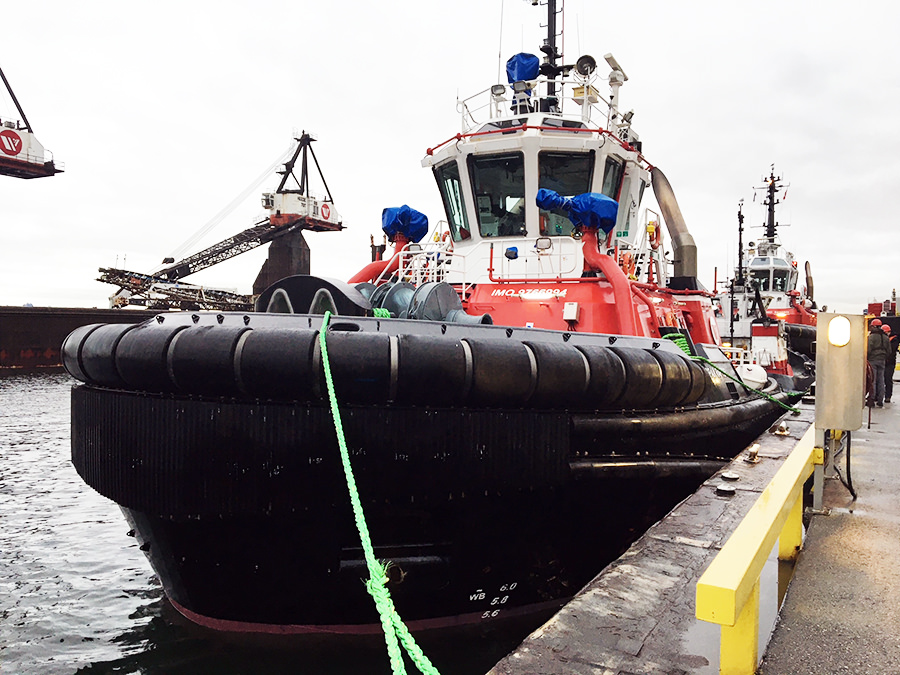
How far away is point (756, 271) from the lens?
28859mm

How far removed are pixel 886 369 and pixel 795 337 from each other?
1356 centimetres

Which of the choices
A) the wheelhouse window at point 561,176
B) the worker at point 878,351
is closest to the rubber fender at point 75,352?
the wheelhouse window at point 561,176

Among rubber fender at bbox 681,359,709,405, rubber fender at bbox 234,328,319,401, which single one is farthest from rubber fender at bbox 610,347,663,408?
rubber fender at bbox 234,328,319,401

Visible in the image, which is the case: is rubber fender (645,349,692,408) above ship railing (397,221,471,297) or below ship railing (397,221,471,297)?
below

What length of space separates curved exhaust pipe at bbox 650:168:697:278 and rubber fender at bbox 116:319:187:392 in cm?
761

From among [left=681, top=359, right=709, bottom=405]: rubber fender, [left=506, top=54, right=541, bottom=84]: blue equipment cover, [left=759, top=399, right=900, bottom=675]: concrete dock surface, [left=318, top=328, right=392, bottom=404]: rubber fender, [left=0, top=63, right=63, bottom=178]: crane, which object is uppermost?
[left=0, top=63, right=63, bottom=178]: crane

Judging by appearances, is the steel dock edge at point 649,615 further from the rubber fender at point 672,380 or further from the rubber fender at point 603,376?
A: the rubber fender at point 672,380

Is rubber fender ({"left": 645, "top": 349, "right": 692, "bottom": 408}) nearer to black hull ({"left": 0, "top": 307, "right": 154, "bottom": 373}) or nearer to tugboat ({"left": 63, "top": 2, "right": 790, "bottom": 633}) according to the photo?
tugboat ({"left": 63, "top": 2, "right": 790, "bottom": 633})

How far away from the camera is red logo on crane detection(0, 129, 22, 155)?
3678cm

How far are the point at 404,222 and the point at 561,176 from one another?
1.78 meters

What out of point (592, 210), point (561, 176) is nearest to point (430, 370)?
point (592, 210)

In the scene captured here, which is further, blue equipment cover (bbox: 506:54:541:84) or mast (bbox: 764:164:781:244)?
mast (bbox: 764:164:781:244)

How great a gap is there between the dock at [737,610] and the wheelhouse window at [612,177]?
4.09m

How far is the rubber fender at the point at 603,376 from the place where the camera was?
3.71 meters
